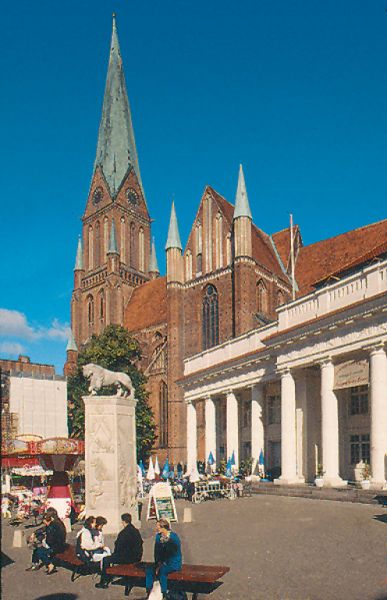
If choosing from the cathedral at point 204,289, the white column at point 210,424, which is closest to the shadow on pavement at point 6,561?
the white column at point 210,424

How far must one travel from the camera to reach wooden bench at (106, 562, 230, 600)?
936cm

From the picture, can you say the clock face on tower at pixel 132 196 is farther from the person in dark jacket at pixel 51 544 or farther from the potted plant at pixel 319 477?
the person in dark jacket at pixel 51 544

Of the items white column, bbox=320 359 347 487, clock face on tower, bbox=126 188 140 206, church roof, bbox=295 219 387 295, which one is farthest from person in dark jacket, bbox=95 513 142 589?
clock face on tower, bbox=126 188 140 206

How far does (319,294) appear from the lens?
28.4m

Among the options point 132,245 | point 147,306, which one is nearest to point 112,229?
point 132,245

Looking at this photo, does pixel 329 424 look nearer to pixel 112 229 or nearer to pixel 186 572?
pixel 186 572

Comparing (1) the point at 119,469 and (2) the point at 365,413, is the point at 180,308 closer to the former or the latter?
(2) the point at 365,413

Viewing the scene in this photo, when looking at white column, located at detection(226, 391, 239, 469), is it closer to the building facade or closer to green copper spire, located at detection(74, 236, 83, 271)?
the building facade

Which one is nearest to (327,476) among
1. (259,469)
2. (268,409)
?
(259,469)

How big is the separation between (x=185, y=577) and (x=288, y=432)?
21218 mm

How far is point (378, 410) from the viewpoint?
2402 centimetres

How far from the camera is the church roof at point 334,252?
5091 centimetres

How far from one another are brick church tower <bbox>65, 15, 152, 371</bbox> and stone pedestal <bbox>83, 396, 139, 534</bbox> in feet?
194

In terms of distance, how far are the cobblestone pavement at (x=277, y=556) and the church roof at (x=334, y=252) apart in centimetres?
3211
